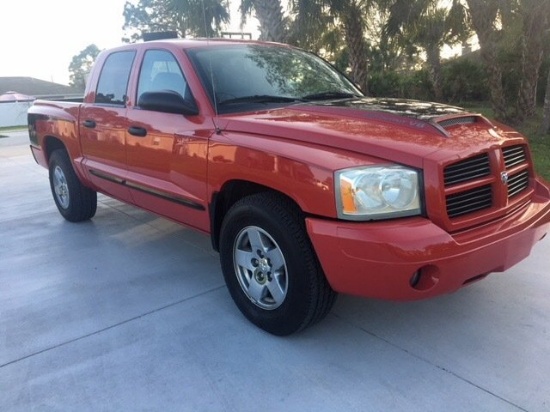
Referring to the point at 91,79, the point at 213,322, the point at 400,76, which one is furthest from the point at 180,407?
the point at 400,76

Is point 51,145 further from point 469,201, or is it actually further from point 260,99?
point 469,201

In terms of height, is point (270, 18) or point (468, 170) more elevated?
point (270, 18)

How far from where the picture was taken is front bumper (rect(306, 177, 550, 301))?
7.90 feet

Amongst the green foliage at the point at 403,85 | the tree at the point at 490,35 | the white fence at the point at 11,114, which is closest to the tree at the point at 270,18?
Result: the tree at the point at 490,35

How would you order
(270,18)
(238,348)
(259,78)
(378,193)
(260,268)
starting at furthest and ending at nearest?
(270,18) < (259,78) < (260,268) < (238,348) < (378,193)

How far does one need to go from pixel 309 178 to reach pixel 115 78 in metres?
2.81

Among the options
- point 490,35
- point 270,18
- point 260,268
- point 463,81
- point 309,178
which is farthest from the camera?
point 463,81

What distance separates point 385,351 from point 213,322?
1.13 metres

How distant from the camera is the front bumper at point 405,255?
2.41m

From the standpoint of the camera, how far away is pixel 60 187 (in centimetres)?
582

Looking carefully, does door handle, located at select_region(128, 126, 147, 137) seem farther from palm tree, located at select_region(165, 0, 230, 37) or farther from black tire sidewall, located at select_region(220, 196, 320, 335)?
palm tree, located at select_region(165, 0, 230, 37)

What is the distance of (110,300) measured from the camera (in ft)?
12.1

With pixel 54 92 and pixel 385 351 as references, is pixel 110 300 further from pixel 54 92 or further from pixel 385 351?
pixel 54 92

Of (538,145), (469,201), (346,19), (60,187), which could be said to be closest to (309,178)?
(469,201)
